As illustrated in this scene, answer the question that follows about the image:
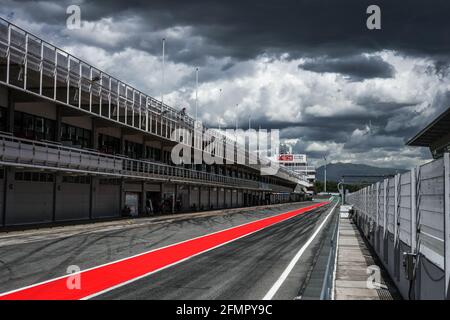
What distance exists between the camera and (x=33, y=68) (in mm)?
26453

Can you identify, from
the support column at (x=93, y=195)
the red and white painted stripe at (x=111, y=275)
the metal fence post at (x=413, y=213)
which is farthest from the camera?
the support column at (x=93, y=195)

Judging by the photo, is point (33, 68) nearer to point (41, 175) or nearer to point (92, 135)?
point (41, 175)

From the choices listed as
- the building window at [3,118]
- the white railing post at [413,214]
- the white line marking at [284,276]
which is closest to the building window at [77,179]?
the building window at [3,118]

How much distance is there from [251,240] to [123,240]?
5869 millimetres

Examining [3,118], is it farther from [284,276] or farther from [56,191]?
[284,276]

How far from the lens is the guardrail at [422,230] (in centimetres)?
623

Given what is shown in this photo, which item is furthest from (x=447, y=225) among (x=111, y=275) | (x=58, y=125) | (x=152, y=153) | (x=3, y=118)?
(x=152, y=153)

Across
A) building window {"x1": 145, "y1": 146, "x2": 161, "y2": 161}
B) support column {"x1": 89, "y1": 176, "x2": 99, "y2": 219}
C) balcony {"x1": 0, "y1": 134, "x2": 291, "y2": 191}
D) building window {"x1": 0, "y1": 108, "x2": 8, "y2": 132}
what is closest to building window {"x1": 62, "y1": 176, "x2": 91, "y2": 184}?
support column {"x1": 89, "y1": 176, "x2": 99, "y2": 219}

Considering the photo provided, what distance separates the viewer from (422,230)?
779cm

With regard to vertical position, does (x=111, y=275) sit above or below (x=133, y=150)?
below

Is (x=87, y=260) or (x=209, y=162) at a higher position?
(x=209, y=162)

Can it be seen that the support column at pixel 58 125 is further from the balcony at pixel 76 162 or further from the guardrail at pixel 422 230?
the guardrail at pixel 422 230

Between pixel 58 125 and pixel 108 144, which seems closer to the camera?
pixel 58 125
